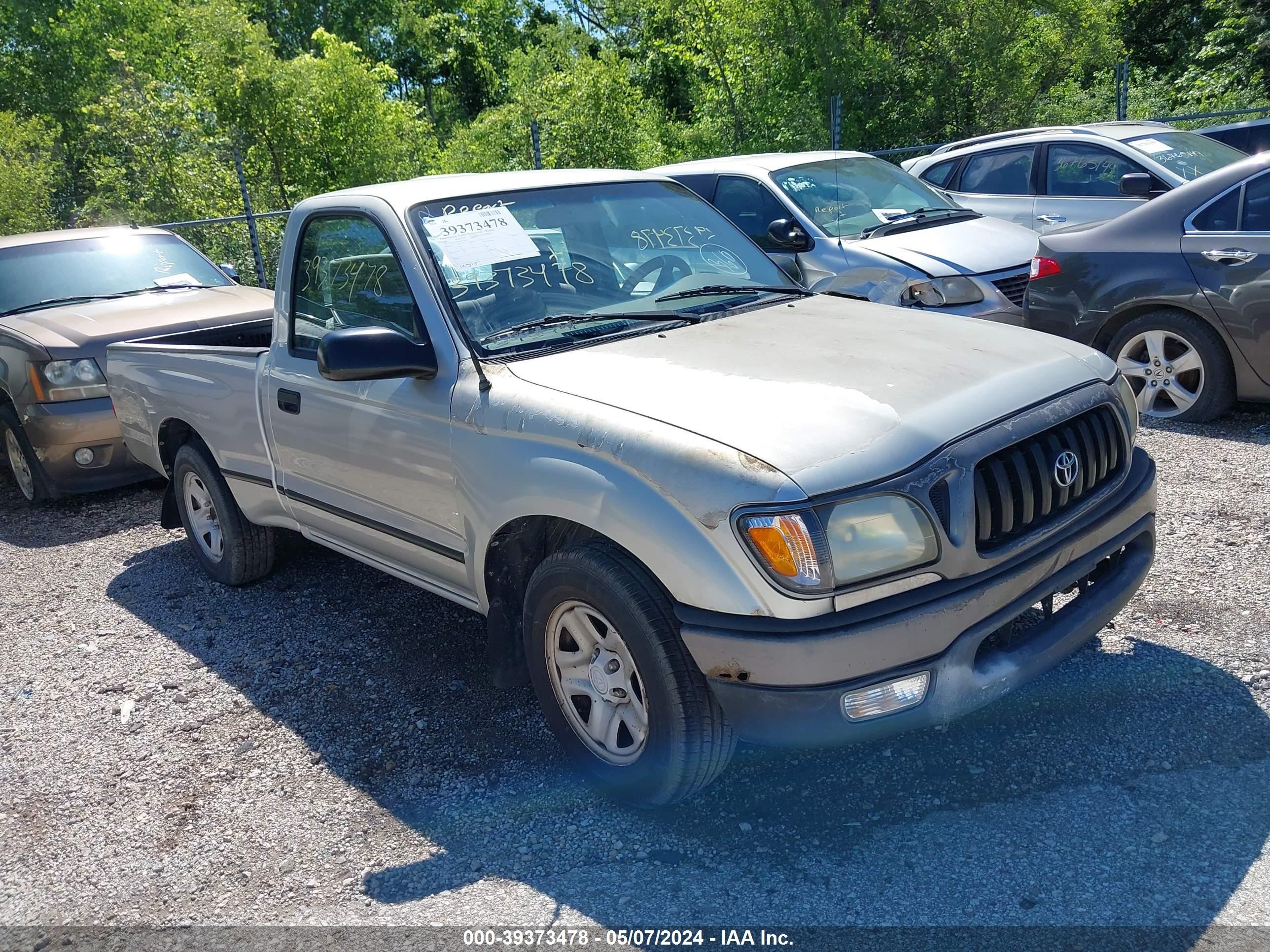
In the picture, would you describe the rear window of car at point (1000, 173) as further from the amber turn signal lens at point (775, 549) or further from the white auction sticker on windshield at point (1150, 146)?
the amber turn signal lens at point (775, 549)

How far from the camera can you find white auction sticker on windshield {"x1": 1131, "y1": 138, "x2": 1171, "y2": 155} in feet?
29.1

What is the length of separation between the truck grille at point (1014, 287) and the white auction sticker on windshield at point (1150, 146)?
1.99 metres

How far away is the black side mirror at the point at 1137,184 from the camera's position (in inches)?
320

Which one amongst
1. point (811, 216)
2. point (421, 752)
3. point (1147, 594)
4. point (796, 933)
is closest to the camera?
point (796, 933)

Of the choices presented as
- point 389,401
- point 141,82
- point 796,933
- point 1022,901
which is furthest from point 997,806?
point 141,82

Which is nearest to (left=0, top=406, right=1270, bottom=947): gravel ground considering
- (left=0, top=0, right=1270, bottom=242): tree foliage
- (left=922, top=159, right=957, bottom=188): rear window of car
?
(left=922, top=159, right=957, bottom=188): rear window of car

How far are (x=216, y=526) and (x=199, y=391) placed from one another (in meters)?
0.80

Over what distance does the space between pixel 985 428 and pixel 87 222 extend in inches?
709

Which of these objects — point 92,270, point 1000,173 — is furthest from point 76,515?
point 1000,173

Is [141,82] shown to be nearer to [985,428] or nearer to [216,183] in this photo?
[216,183]

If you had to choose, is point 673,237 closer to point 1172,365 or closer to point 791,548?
point 791,548

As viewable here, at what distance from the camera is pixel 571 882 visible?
121 inches

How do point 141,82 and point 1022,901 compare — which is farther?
point 141,82

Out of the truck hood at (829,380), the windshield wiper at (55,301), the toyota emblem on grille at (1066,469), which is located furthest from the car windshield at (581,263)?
the windshield wiper at (55,301)
